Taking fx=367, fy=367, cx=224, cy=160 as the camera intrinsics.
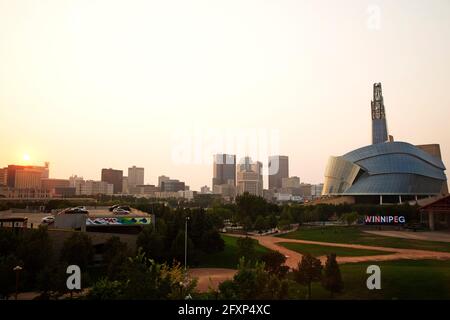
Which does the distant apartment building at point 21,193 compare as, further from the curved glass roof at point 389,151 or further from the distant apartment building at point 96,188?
the curved glass roof at point 389,151

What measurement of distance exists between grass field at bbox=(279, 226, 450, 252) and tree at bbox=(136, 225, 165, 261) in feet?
64.5

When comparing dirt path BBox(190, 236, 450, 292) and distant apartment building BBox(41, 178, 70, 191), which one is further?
distant apartment building BBox(41, 178, 70, 191)

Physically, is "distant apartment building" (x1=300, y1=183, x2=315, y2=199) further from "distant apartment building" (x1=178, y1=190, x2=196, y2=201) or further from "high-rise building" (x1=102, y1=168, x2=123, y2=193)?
"high-rise building" (x1=102, y1=168, x2=123, y2=193)

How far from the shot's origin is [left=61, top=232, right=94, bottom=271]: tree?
74.7 feet

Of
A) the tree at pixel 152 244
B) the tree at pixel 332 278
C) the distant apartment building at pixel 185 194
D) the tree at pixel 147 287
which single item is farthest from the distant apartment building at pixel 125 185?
the tree at pixel 147 287

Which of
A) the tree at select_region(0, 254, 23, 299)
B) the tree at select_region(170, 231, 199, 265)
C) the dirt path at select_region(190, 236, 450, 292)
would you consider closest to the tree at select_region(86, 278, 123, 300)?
the dirt path at select_region(190, 236, 450, 292)

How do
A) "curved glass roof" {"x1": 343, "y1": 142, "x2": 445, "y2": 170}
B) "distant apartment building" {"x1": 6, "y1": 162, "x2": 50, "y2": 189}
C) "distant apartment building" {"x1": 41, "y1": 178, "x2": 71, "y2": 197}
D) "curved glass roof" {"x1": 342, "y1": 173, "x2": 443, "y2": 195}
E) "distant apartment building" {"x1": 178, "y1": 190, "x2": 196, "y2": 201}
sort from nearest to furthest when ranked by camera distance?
"distant apartment building" {"x1": 6, "y1": 162, "x2": 50, "y2": 189}, "distant apartment building" {"x1": 41, "y1": 178, "x2": 71, "y2": 197}, "curved glass roof" {"x1": 342, "y1": 173, "x2": 443, "y2": 195}, "curved glass roof" {"x1": 343, "y1": 142, "x2": 445, "y2": 170}, "distant apartment building" {"x1": 178, "y1": 190, "x2": 196, "y2": 201}

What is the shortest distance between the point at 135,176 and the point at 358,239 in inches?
1870

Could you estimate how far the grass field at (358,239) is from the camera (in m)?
33.6

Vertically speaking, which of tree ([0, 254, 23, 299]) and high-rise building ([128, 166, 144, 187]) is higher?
high-rise building ([128, 166, 144, 187])

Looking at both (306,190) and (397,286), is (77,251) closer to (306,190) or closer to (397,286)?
(397,286)

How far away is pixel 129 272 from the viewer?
11672 mm

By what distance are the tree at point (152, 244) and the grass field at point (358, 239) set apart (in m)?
19.7

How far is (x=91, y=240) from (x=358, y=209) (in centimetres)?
4598
